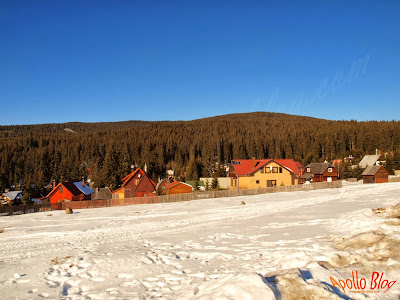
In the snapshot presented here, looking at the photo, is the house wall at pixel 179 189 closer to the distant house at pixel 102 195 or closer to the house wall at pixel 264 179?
the house wall at pixel 264 179

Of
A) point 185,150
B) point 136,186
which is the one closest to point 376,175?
point 136,186

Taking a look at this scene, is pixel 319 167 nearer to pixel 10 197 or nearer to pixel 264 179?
pixel 264 179

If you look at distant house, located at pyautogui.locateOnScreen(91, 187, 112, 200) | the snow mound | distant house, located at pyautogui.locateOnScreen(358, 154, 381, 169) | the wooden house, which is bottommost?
the wooden house

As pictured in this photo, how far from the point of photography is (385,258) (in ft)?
29.2

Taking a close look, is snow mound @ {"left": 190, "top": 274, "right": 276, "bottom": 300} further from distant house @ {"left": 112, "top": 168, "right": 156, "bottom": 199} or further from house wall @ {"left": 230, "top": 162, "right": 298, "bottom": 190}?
house wall @ {"left": 230, "top": 162, "right": 298, "bottom": 190}

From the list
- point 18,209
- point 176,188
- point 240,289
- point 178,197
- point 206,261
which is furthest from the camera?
point 176,188

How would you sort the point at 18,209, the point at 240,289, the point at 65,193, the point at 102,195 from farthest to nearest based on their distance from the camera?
the point at 102,195 < the point at 65,193 < the point at 18,209 < the point at 240,289

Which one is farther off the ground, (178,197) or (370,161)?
(370,161)

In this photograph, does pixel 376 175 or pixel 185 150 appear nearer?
pixel 376 175

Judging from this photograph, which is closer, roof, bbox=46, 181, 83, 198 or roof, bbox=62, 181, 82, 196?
roof, bbox=46, 181, 83, 198

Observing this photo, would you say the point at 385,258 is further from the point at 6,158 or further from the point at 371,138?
the point at 6,158

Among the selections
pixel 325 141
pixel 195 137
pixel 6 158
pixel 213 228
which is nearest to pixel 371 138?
pixel 325 141

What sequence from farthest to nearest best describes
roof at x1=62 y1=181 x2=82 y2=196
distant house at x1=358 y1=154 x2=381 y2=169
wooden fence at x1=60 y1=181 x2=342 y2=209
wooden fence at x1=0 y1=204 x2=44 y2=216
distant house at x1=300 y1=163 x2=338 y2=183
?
distant house at x1=358 y1=154 x2=381 y2=169 → distant house at x1=300 y1=163 x2=338 y2=183 → roof at x1=62 y1=181 x2=82 y2=196 → wooden fence at x1=60 y1=181 x2=342 y2=209 → wooden fence at x1=0 y1=204 x2=44 y2=216

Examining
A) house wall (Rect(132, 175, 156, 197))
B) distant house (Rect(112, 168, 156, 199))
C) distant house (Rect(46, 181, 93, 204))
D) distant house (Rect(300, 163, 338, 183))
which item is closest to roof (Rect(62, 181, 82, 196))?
distant house (Rect(46, 181, 93, 204))
